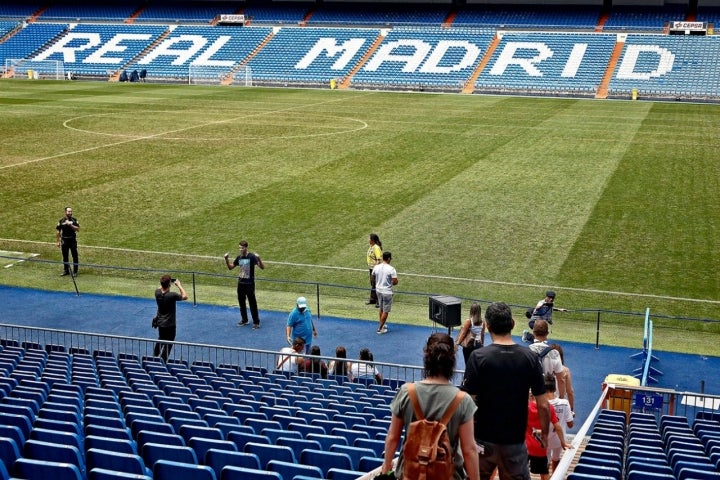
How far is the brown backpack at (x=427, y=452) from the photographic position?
17.3 ft

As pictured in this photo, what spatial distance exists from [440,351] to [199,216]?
21207 mm

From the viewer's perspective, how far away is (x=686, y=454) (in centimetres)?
840

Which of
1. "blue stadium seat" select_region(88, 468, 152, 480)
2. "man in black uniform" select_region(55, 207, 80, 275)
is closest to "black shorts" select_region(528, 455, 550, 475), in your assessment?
"blue stadium seat" select_region(88, 468, 152, 480)

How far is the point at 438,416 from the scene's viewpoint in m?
5.63

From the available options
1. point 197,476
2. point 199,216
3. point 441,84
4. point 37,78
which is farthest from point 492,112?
point 197,476

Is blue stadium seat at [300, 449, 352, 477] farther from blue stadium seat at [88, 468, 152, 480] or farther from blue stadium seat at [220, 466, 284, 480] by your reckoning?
blue stadium seat at [88, 468, 152, 480]

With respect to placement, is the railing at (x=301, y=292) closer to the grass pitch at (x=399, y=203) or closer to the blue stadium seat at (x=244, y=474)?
the grass pitch at (x=399, y=203)

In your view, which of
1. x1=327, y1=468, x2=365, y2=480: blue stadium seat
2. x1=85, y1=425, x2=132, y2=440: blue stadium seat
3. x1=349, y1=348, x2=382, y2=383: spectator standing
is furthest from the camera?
x1=349, y1=348, x2=382, y2=383: spectator standing

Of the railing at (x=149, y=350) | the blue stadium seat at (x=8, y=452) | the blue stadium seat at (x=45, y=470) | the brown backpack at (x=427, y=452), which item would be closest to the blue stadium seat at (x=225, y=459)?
the blue stadium seat at (x=45, y=470)

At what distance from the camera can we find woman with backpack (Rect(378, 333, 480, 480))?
17.7 feet

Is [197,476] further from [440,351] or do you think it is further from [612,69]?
[612,69]

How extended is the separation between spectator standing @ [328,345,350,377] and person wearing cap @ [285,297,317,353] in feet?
4.39

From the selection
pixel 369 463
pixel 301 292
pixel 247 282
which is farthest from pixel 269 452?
pixel 301 292

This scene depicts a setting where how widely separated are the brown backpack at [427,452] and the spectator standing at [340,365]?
795cm
